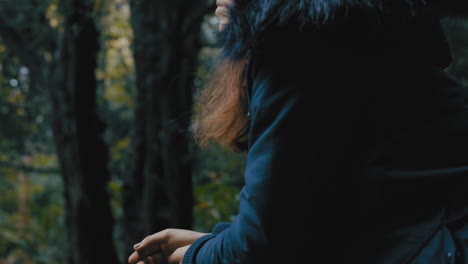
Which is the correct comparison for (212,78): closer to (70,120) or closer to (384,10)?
(384,10)

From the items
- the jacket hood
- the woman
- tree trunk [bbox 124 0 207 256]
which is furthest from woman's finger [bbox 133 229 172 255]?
tree trunk [bbox 124 0 207 256]

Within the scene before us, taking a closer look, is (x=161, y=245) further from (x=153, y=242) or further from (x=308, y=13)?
(x=308, y=13)

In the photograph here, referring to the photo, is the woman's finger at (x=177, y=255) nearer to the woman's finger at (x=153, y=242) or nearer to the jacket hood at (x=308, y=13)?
the woman's finger at (x=153, y=242)

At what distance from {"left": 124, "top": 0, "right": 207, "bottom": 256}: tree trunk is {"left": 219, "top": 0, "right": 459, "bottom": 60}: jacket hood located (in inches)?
96.1

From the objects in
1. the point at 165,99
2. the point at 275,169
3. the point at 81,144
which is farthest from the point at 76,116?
the point at 275,169

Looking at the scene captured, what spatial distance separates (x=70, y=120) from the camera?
12.4 feet

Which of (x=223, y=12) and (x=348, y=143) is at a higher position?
(x=223, y=12)

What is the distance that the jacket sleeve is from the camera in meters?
0.93

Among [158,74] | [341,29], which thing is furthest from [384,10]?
[158,74]

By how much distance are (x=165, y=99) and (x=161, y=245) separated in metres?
2.38

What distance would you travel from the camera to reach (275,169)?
930 millimetres

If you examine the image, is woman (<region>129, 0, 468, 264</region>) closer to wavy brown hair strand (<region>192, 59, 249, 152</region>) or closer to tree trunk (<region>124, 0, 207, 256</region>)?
wavy brown hair strand (<region>192, 59, 249, 152</region>)

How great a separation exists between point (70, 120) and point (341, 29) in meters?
3.26

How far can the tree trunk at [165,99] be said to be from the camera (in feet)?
11.5
